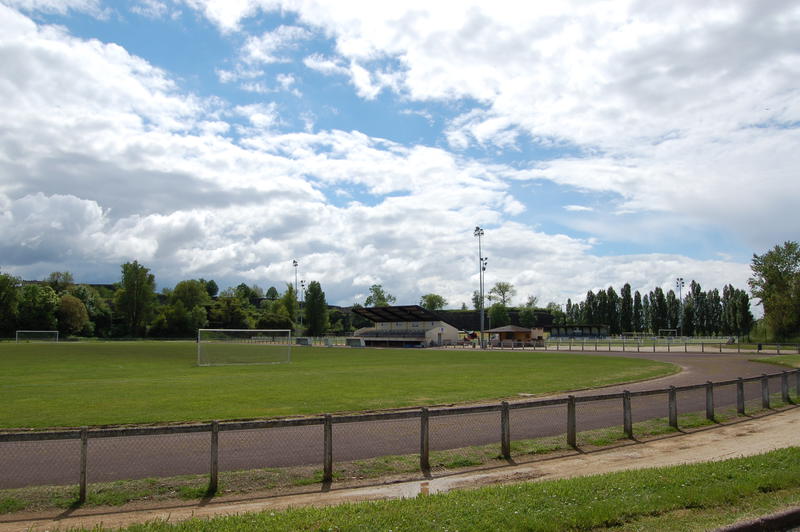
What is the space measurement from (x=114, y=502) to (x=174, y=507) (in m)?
0.92

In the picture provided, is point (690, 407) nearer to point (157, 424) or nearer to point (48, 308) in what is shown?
point (157, 424)

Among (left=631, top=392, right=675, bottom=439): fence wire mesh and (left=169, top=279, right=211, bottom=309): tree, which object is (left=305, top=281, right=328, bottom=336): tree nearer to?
(left=169, top=279, right=211, bottom=309): tree

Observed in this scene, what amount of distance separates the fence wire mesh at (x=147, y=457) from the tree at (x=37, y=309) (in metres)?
119

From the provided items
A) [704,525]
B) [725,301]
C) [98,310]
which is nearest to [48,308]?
[98,310]

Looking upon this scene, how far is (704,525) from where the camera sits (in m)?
6.54

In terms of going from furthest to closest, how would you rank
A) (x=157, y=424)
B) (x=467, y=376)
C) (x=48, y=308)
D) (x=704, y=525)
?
(x=48, y=308) < (x=467, y=376) < (x=157, y=424) < (x=704, y=525)

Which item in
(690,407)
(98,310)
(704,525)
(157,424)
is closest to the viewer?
(704,525)

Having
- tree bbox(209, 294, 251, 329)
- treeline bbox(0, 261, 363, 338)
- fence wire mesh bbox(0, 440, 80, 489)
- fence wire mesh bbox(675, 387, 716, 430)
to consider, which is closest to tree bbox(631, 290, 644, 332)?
treeline bbox(0, 261, 363, 338)

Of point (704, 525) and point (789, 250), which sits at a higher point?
point (789, 250)

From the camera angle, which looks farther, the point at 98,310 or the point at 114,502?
the point at 98,310

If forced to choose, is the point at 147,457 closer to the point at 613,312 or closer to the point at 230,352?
the point at 230,352

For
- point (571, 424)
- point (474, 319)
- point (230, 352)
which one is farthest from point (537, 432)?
point (474, 319)

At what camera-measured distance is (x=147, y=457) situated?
10992 millimetres

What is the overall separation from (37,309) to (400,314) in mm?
70928
